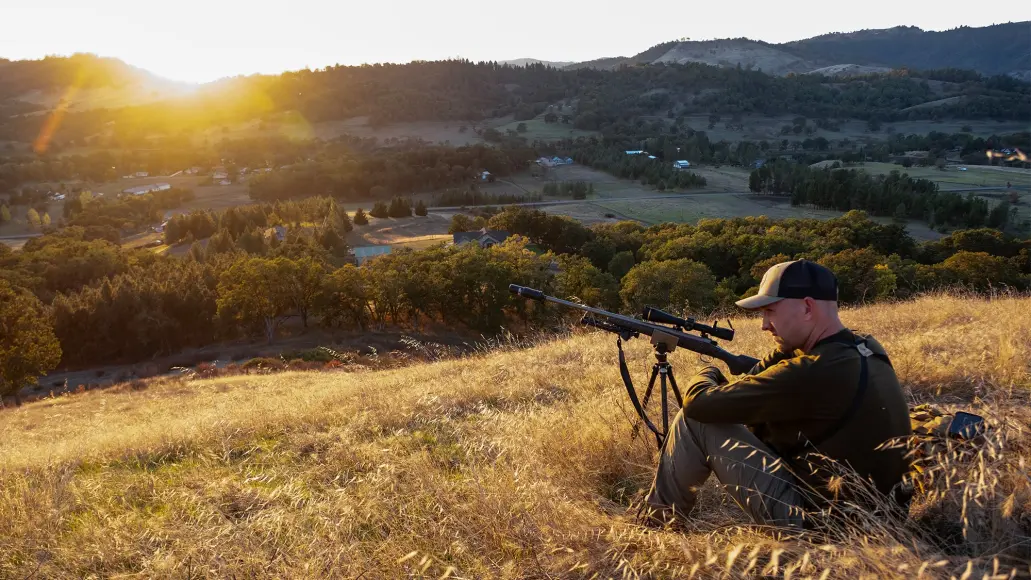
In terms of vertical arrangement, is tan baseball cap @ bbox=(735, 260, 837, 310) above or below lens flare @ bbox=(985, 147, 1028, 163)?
below

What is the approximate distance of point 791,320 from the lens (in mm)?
2885

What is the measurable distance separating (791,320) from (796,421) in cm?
51

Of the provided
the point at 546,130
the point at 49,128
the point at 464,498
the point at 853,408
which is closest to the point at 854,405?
the point at 853,408

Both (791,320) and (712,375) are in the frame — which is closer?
(791,320)

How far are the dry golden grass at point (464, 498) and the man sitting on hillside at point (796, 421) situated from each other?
0.66 feet

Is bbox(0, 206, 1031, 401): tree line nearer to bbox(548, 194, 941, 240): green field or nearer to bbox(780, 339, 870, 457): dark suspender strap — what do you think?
bbox(780, 339, 870, 457): dark suspender strap

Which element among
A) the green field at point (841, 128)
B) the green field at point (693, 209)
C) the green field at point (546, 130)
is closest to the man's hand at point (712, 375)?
the green field at point (693, 209)

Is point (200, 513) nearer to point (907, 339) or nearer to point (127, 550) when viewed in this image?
point (127, 550)

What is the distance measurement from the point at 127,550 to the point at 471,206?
9751 centimetres

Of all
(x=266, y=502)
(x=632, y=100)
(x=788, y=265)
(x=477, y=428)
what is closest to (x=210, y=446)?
(x=266, y=502)

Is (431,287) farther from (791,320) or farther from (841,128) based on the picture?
(841,128)

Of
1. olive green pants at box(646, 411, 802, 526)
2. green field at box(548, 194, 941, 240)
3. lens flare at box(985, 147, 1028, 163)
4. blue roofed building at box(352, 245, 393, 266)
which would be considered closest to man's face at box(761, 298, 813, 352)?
olive green pants at box(646, 411, 802, 526)

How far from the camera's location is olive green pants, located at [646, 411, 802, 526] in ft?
9.11

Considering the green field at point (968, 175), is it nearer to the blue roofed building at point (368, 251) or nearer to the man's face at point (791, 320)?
the blue roofed building at point (368, 251)
